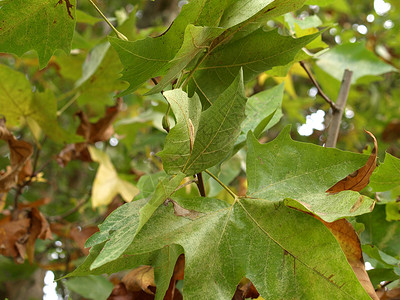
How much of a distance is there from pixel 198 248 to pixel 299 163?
0.61 feet

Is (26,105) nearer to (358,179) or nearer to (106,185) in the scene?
(106,185)

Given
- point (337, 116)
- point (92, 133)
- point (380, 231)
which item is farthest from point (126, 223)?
point (92, 133)

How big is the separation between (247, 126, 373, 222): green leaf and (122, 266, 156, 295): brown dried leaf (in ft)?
0.78

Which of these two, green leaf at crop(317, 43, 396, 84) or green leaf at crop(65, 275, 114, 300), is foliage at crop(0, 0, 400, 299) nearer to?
green leaf at crop(317, 43, 396, 84)

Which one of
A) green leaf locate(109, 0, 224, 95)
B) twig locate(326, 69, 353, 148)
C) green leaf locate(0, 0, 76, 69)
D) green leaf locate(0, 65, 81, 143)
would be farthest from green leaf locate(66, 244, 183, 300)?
green leaf locate(0, 65, 81, 143)

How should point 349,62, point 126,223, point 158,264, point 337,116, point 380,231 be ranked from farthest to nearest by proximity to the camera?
point 349,62 → point 337,116 → point 380,231 → point 158,264 → point 126,223

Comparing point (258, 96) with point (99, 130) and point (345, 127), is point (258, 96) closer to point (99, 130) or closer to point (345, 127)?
point (99, 130)

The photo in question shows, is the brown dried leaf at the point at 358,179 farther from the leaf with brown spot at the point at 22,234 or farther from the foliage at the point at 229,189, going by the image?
the leaf with brown spot at the point at 22,234

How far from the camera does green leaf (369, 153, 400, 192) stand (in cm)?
64

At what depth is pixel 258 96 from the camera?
90 centimetres

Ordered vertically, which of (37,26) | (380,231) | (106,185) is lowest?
(106,185)

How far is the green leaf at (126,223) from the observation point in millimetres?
433

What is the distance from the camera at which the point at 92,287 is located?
130 cm

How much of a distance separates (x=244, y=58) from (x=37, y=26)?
1.09 feet
